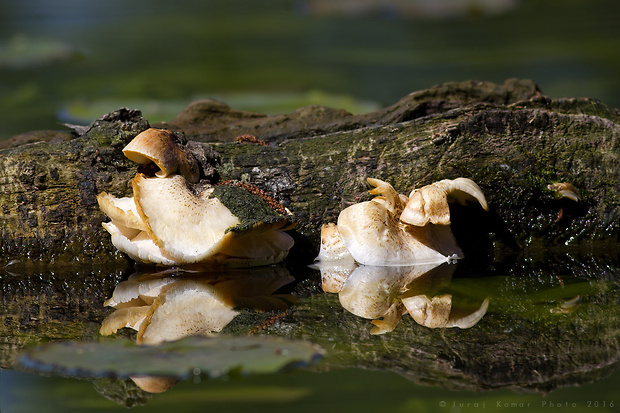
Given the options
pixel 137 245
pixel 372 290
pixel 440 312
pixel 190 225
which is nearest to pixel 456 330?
pixel 440 312

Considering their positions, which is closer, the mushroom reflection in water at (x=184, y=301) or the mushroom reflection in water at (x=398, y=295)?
the mushroom reflection in water at (x=184, y=301)

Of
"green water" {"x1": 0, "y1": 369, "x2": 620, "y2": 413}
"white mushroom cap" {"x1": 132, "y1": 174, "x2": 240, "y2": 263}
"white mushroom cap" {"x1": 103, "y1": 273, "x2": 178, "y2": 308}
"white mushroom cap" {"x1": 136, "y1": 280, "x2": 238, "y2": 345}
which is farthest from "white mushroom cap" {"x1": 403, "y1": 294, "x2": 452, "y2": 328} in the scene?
"white mushroom cap" {"x1": 103, "y1": 273, "x2": 178, "y2": 308}

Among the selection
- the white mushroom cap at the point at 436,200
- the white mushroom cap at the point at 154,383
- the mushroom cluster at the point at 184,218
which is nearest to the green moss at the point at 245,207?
the mushroom cluster at the point at 184,218

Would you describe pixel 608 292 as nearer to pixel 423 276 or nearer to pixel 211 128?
pixel 423 276

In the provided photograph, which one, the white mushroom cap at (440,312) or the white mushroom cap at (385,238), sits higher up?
the white mushroom cap at (385,238)

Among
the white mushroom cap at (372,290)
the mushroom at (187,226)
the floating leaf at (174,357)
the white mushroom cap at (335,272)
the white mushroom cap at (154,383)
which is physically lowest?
the white mushroom cap at (335,272)

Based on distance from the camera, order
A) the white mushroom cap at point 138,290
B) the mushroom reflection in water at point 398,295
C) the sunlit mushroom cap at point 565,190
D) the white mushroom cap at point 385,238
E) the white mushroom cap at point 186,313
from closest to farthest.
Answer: the white mushroom cap at point 186,313 < the mushroom reflection in water at point 398,295 < the white mushroom cap at point 138,290 < the white mushroom cap at point 385,238 < the sunlit mushroom cap at point 565,190

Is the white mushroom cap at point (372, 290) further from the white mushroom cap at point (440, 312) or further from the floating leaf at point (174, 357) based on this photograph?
the floating leaf at point (174, 357)
